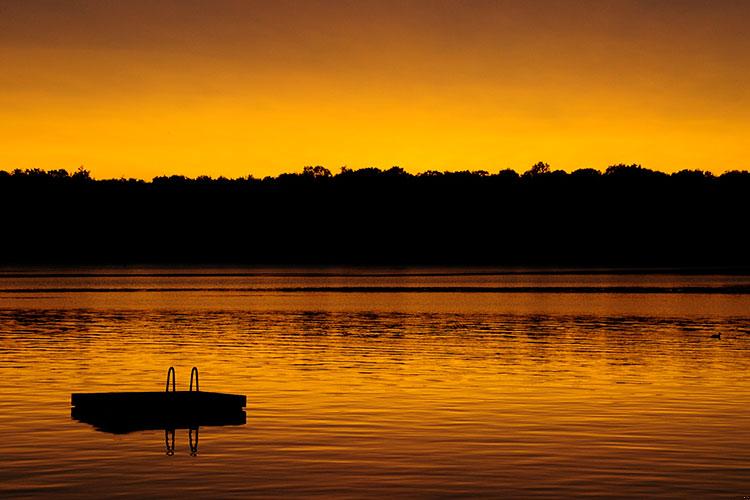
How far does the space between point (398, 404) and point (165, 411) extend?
28.6ft

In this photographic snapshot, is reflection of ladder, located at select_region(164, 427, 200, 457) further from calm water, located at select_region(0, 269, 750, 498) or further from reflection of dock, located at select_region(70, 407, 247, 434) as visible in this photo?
reflection of dock, located at select_region(70, 407, 247, 434)

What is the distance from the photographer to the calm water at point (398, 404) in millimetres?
28422

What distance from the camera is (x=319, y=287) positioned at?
171 meters

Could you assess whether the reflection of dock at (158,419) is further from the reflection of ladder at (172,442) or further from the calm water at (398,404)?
the calm water at (398,404)

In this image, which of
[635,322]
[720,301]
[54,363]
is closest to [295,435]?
[54,363]

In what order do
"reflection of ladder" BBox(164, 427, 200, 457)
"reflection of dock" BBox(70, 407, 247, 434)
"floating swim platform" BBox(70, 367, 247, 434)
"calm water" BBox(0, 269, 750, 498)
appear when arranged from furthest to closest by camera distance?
1. "floating swim platform" BBox(70, 367, 247, 434)
2. "reflection of dock" BBox(70, 407, 247, 434)
3. "reflection of ladder" BBox(164, 427, 200, 457)
4. "calm water" BBox(0, 269, 750, 498)

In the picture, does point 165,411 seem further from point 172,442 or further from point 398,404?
point 398,404

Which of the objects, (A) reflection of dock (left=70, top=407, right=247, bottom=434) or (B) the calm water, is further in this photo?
(A) reflection of dock (left=70, top=407, right=247, bottom=434)

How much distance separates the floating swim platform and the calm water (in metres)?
0.94

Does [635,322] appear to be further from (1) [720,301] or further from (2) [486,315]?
(1) [720,301]

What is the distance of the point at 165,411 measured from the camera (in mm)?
37406

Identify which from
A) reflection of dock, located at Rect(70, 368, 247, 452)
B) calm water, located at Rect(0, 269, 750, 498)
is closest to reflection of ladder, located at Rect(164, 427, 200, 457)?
calm water, located at Rect(0, 269, 750, 498)

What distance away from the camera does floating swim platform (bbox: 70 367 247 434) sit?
3712cm

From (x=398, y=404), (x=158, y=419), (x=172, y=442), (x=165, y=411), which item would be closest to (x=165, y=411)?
(x=165, y=411)
